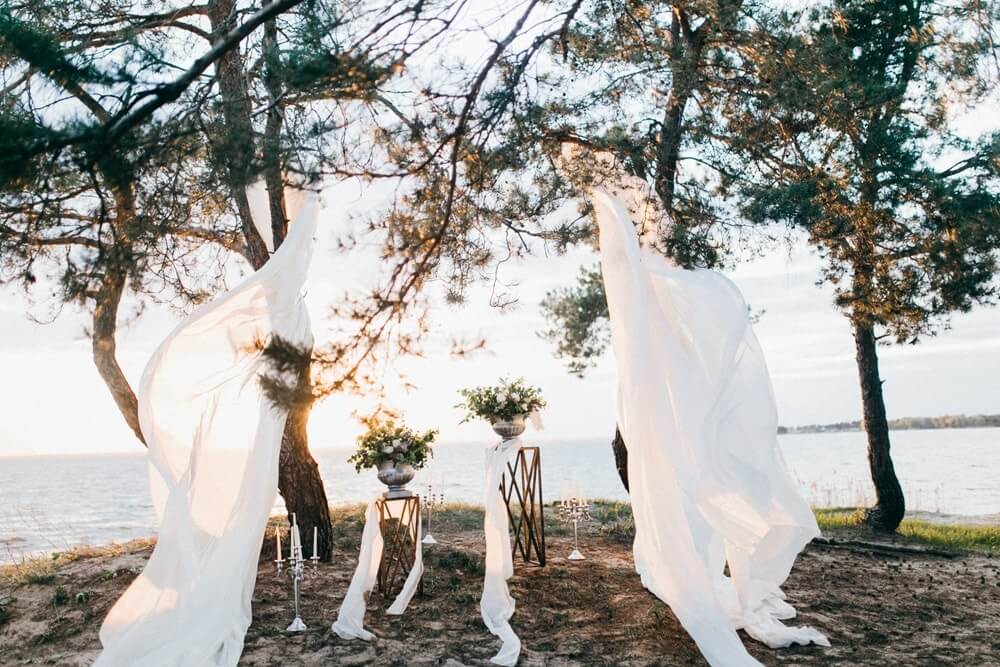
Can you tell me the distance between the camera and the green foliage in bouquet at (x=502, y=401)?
5.97 meters

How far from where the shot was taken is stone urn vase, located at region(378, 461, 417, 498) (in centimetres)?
531

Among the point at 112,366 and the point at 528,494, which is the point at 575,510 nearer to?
the point at 528,494

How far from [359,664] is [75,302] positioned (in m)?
2.16

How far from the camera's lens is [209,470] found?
4105mm

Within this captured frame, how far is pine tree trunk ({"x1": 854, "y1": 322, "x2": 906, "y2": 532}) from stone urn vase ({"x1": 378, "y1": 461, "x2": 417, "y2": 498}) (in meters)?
4.73

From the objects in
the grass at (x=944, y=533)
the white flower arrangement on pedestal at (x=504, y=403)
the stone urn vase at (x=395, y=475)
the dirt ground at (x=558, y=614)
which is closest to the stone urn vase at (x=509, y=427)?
the white flower arrangement on pedestal at (x=504, y=403)

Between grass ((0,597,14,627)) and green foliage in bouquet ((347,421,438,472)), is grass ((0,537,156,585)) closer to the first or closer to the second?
grass ((0,597,14,627))

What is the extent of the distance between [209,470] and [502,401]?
236 centimetres

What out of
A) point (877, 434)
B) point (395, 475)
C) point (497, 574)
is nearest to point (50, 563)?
point (395, 475)

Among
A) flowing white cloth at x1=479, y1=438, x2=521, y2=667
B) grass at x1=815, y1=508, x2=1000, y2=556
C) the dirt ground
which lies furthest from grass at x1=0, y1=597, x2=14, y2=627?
grass at x1=815, y1=508, x2=1000, y2=556

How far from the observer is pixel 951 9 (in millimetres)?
6414

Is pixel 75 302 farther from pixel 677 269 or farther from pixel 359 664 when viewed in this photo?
pixel 677 269

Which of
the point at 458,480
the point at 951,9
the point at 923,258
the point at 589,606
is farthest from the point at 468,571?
the point at 458,480

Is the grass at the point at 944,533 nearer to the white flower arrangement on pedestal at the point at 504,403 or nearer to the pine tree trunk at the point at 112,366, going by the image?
the white flower arrangement on pedestal at the point at 504,403
